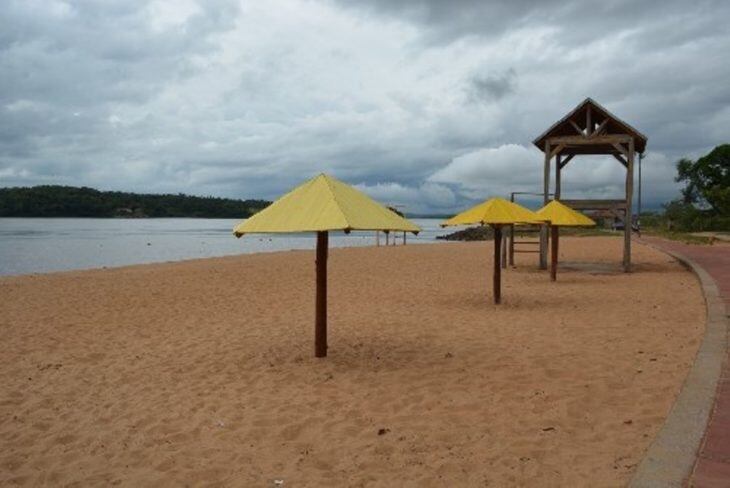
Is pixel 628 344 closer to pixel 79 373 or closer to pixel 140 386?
pixel 140 386

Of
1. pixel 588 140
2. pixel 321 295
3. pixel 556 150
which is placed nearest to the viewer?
pixel 321 295

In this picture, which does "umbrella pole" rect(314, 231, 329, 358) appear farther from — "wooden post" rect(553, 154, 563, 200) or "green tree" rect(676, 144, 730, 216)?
"green tree" rect(676, 144, 730, 216)

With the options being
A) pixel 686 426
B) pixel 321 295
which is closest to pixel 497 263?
pixel 321 295

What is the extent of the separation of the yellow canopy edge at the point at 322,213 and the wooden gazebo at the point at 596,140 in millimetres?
11520

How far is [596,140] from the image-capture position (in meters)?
17.1

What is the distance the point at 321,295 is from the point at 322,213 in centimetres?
147

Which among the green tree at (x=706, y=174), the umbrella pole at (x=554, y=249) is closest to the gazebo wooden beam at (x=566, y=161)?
the umbrella pole at (x=554, y=249)

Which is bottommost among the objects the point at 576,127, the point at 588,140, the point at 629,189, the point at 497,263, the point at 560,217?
the point at 497,263

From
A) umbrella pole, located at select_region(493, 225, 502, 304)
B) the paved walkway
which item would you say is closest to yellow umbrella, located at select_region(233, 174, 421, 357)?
the paved walkway

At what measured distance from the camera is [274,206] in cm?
699

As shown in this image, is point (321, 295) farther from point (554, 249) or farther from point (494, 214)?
point (554, 249)

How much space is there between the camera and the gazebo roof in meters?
16.8

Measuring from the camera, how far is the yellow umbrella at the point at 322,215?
630 centimetres

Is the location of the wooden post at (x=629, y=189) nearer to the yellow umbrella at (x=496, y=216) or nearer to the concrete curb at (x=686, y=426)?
the yellow umbrella at (x=496, y=216)
